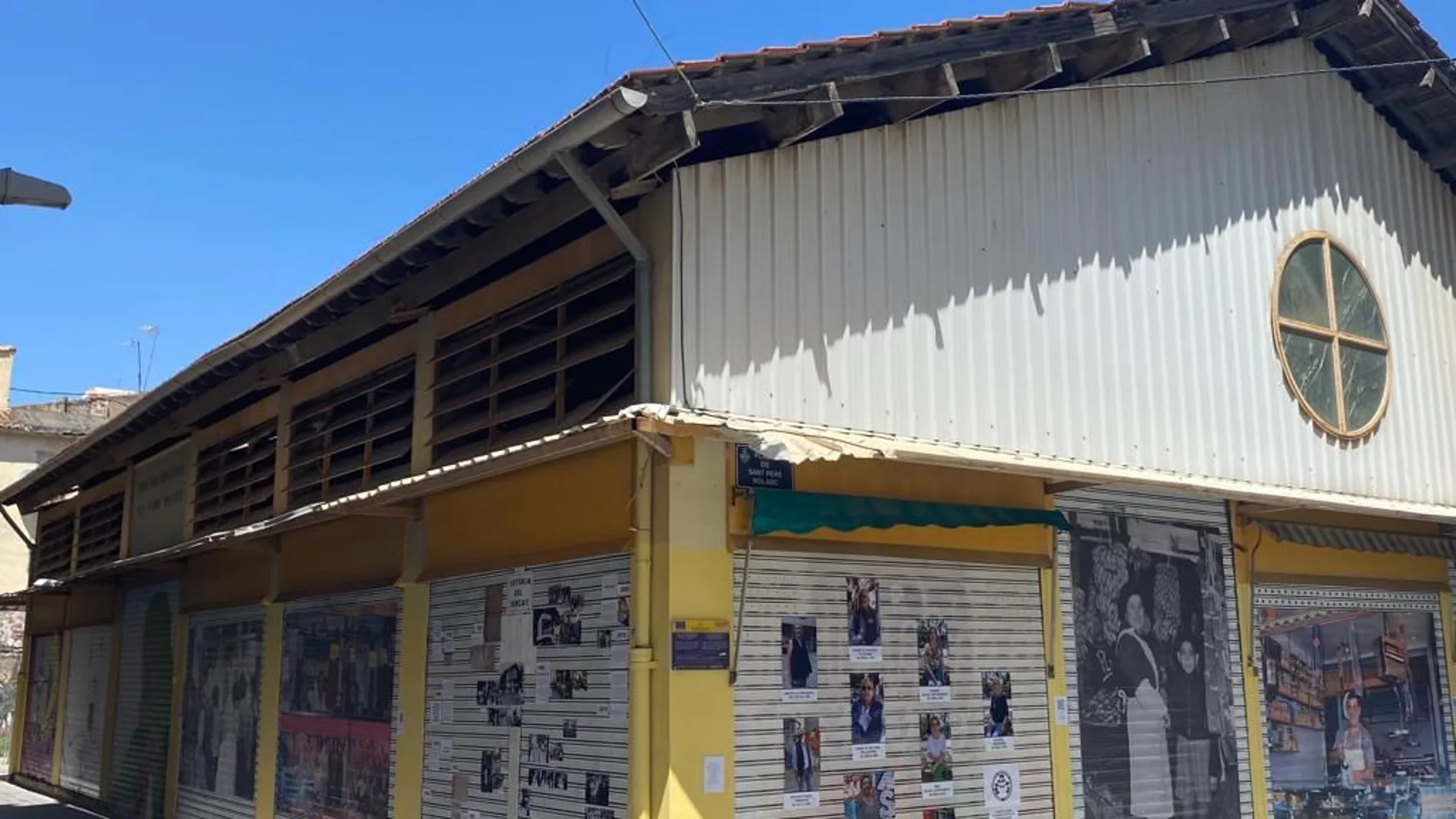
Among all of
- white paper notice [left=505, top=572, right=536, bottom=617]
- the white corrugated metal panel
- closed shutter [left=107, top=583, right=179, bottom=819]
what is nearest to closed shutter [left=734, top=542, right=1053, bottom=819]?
the white corrugated metal panel

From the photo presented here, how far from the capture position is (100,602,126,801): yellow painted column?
16.8 meters

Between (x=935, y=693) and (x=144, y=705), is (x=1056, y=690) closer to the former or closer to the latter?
(x=935, y=693)

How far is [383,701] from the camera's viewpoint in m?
9.94

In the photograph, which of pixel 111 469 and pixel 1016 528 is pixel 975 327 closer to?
pixel 1016 528

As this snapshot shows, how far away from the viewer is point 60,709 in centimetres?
1961

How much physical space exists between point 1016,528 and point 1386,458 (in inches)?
189

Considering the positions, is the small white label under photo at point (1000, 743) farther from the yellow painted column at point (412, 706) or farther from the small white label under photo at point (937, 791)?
the yellow painted column at point (412, 706)

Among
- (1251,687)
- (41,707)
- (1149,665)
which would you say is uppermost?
(1149,665)

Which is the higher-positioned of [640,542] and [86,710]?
[640,542]

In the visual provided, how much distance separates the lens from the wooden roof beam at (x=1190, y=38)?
992 centimetres

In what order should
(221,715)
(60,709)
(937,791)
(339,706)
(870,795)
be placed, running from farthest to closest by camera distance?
(60,709) < (221,715) < (339,706) < (937,791) < (870,795)

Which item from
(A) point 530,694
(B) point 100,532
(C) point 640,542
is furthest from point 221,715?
(C) point 640,542

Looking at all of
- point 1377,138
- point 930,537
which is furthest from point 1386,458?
point 930,537

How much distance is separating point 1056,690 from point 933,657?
1.24 metres
